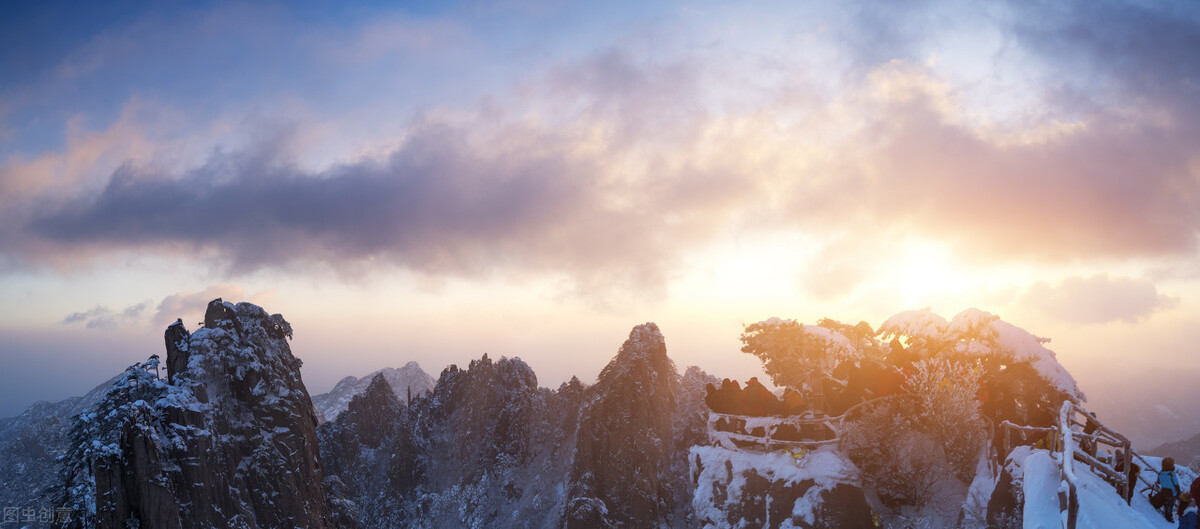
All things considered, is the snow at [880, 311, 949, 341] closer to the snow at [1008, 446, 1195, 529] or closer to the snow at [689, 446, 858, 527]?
the snow at [689, 446, 858, 527]

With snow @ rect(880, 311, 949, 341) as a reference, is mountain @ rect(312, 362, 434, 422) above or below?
below

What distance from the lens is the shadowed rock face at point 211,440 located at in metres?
37.1

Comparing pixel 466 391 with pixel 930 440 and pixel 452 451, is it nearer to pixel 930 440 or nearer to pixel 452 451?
pixel 452 451

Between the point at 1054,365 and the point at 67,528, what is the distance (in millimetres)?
56161

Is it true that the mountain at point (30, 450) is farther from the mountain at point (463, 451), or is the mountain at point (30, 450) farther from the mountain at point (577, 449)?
the mountain at point (463, 451)

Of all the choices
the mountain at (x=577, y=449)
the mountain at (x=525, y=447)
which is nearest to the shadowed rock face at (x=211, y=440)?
the mountain at (x=577, y=449)

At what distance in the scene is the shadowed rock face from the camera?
37062 millimetres

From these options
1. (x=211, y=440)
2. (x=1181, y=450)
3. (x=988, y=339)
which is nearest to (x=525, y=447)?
(x=211, y=440)

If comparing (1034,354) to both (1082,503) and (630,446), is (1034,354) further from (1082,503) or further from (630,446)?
(630,446)

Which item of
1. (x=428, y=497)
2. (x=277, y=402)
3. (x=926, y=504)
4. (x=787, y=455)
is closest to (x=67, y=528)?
(x=277, y=402)

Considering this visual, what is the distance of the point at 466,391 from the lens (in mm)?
92312

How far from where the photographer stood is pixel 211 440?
47594 millimetres

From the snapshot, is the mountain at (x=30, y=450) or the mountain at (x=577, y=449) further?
the mountain at (x=30, y=450)

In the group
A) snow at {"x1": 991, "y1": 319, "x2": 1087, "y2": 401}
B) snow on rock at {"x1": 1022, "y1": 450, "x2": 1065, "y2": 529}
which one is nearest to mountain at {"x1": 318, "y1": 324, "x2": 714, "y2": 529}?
snow at {"x1": 991, "y1": 319, "x2": 1087, "y2": 401}
